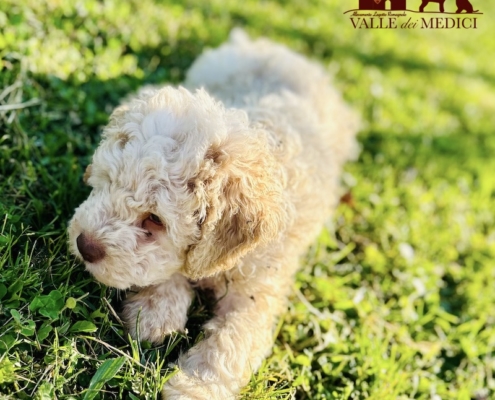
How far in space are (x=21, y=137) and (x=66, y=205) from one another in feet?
2.42

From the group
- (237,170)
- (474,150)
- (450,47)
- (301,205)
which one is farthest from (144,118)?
(450,47)

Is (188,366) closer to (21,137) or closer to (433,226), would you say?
(21,137)

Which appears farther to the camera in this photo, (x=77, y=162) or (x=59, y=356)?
(x=77, y=162)

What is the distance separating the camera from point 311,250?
482 centimetres

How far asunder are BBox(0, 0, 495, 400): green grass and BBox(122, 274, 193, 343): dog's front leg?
84mm

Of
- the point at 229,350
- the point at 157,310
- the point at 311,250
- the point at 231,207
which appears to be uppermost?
the point at 231,207

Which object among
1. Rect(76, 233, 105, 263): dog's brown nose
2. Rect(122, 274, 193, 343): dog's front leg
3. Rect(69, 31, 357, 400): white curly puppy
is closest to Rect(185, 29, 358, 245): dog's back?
Rect(69, 31, 357, 400): white curly puppy

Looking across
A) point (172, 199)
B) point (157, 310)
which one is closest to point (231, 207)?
point (172, 199)

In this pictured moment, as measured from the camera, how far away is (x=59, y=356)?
9.78 feet

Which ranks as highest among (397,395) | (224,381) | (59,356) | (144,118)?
(144,118)

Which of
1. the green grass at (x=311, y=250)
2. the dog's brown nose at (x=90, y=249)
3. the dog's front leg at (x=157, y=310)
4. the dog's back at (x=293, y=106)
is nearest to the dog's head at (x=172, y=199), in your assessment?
the dog's brown nose at (x=90, y=249)

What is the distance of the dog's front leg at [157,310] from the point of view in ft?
10.8

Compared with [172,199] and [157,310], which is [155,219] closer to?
[172,199]

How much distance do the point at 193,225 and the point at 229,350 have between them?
31.7 inches
